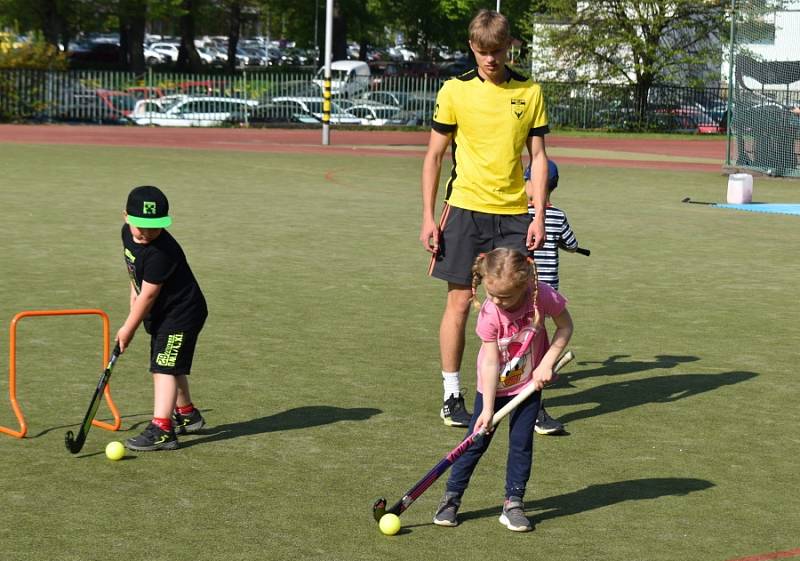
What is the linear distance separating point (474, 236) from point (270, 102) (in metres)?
34.7

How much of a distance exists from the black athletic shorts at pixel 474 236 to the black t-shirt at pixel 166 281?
135cm

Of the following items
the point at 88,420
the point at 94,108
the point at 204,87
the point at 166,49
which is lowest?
the point at 88,420

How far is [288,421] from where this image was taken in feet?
23.4

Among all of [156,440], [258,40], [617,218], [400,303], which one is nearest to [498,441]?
[156,440]

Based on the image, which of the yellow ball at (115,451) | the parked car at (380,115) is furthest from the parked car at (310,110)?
the yellow ball at (115,451)

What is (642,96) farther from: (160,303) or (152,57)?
(152,57)

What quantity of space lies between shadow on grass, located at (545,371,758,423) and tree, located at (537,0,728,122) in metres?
36.2

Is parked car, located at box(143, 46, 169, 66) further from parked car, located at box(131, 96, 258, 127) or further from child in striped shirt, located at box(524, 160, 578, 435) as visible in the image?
child in striped shirt, located at box(524, 160, 578, 435)

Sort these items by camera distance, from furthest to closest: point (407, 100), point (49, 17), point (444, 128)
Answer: point (49, 17)
point (407, 100)
point (444, 128)

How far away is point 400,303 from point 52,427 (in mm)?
4401

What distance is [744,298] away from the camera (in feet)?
37.4

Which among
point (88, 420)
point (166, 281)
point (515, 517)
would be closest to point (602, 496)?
point (515, 517)

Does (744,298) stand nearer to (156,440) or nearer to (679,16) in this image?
(156,440)

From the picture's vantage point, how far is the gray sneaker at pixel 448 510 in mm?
5467
